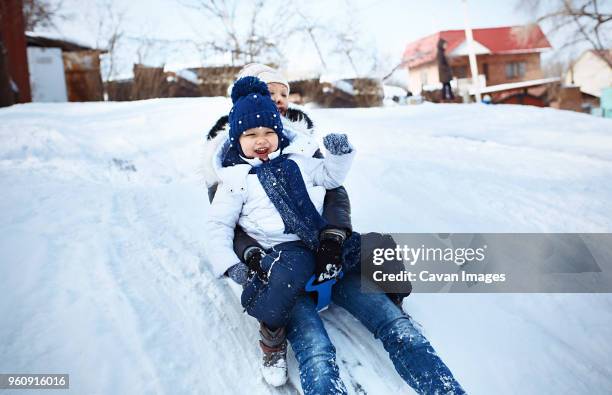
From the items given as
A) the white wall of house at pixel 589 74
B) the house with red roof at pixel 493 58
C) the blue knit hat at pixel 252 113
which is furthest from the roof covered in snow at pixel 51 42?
the white wall of house at pixel 589 74

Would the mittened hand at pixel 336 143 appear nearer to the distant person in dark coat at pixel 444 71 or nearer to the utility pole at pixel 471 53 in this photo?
the distant person in dark coat at pixel 444 71

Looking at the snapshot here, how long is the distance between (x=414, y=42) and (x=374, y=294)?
32.5m

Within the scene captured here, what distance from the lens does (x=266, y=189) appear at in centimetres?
181

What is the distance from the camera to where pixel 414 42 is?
30.8 metres

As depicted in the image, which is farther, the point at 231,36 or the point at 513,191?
the point at 231,36

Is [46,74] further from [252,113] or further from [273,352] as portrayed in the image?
[273,352]

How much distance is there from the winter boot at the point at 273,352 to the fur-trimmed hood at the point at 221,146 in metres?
0.73

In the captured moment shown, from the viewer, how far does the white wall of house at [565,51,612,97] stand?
1334 inches

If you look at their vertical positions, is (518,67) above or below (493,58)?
below

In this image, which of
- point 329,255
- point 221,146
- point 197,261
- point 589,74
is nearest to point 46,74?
point 197,261

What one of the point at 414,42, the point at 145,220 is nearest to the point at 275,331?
the point at 145,220

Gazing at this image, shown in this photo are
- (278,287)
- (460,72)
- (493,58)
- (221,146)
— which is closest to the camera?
(278,287)

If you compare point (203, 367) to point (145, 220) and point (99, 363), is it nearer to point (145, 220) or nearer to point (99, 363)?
point (99, 363)

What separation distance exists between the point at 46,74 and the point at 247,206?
506 inches
